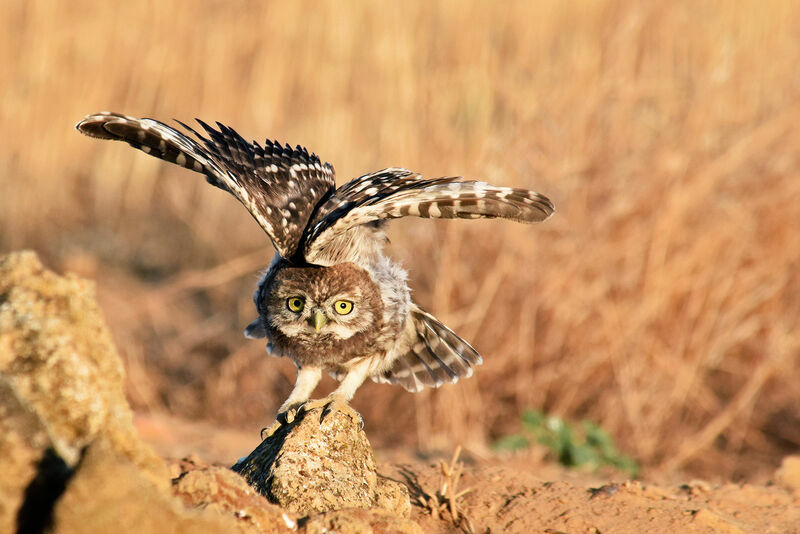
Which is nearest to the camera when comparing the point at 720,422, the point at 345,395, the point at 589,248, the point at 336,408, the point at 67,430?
the point at 67,430

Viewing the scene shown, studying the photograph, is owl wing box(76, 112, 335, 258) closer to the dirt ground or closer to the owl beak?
the owl beak

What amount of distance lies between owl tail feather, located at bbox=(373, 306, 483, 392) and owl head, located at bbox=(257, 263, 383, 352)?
19.3 inches

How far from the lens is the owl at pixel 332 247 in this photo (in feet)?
10.1

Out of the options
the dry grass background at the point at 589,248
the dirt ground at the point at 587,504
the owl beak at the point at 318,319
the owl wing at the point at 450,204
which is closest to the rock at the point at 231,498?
the dirt ground at the point at 587,504

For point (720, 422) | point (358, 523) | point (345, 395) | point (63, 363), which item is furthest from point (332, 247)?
point (720, 422)

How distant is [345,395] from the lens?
152 inches

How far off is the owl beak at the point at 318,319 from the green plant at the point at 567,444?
246cm

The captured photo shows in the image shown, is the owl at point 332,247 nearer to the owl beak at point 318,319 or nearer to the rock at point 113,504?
the owl beak at point 318,319

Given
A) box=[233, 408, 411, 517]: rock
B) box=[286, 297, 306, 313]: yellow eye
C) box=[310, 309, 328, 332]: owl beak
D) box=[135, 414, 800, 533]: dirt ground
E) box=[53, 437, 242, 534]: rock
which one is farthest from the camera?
box=[286, 297, 306, 313]: yellow eye

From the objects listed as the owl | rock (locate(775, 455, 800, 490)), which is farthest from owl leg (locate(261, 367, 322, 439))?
rock (locate(775, 455, 800, 490))

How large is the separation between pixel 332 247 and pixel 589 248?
10.1 ft

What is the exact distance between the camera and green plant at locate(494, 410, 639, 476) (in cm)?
566

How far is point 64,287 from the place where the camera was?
7.47 ft

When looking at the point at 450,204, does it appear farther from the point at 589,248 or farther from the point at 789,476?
the point at 589,248
